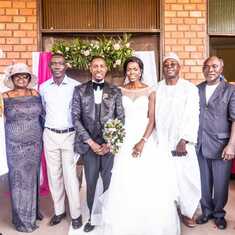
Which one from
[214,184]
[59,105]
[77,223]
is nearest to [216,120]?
[214,184]

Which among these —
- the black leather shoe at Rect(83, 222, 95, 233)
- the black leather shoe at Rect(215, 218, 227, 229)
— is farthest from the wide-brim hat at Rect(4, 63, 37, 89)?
the black leather shoe at Rect(215, 218, 227, 229)

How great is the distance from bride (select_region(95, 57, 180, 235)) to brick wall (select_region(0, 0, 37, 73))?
2.17 metres

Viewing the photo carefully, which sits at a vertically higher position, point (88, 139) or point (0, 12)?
point (0, 12)

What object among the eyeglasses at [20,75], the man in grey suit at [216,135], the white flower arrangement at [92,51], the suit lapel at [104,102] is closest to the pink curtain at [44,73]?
the white flower arrangement at [92,51]

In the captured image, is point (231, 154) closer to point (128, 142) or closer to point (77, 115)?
point (128, 142)

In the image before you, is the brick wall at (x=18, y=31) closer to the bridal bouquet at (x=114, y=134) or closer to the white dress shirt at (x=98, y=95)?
A: the white dress shirt at (x=98, y=95)

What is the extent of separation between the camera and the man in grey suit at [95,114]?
3.66m

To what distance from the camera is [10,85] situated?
13.0 feet

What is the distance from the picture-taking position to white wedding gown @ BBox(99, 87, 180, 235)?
3.57 metres

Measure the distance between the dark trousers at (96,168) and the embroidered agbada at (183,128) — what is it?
553 mm

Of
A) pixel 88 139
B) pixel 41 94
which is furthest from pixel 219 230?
pixel 41 94

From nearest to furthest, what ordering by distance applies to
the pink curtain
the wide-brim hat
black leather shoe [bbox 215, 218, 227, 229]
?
the wide-brim hat → black leather shoe [bbox 215, 218, 227, 229] → the pink curtain

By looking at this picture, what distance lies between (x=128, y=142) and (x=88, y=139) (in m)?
→ 0.40

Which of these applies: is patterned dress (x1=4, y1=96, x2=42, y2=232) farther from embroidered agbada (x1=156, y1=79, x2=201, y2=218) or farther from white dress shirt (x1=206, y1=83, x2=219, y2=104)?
white dress shirt (x1=206, y1=83, x2=219, y2=104)
